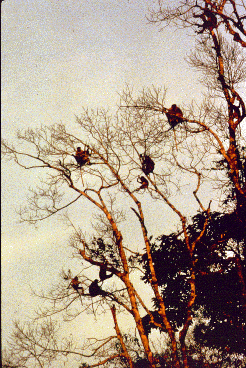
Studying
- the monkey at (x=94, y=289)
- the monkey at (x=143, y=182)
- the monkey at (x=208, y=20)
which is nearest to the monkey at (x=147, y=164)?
the monkey at (x=143, y=182)

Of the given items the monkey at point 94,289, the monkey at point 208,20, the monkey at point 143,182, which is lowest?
the monkey at point 94,289

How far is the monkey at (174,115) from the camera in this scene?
10.5 m

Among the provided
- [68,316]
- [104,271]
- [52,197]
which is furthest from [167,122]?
[68,316]

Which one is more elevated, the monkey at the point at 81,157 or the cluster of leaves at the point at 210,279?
the monkey at the point at 81,157

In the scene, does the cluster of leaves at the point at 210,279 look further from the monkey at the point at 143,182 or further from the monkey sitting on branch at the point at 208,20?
the monkey sitting on branch at the point at 208,20

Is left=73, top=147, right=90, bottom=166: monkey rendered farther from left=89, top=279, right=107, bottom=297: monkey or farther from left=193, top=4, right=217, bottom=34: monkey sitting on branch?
left=193, top=4, right=217, bottom=34: monkey sitting on branch

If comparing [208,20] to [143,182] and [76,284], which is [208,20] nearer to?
[143,182]

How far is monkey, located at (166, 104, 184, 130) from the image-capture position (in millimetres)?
10484

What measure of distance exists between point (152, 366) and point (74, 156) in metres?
7.41

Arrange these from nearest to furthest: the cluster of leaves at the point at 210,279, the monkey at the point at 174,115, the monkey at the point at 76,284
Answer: the monkey at the point at 76,284 → the monkey at the point at 174,115 → the cluster of leaves at the point at 210,279

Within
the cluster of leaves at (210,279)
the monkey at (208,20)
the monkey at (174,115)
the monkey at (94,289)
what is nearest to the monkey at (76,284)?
the monkey at (94,289)

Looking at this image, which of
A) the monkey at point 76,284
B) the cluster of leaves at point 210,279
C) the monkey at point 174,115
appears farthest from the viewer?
the cluster of leaves at point 210,279

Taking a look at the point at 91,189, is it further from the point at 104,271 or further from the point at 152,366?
the point at 152,366

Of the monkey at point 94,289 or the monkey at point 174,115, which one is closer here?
the monkey at point 94,289
